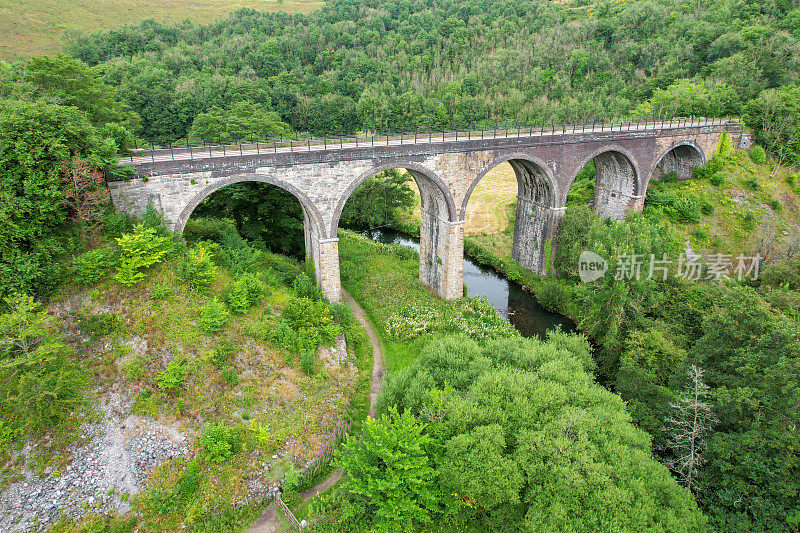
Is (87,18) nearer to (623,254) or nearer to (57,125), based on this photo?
(57,125)

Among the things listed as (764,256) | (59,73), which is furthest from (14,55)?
(764,256)

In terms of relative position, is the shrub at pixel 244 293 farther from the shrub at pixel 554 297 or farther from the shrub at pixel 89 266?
the shrub at pixel 554 297

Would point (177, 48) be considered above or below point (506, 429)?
above

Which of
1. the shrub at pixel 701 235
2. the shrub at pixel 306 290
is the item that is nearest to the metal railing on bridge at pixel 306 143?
the shrub at pixel 306 290

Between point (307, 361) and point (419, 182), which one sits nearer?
point (307, 361)

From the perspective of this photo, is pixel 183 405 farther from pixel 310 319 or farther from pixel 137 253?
pixel 137 253

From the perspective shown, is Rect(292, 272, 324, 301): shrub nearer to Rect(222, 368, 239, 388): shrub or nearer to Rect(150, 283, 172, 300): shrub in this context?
Rect(150, 283, 172, 300): shrub

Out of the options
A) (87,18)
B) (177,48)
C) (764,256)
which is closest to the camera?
(764,256)

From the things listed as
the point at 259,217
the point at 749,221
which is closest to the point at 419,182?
the point at 259,217
